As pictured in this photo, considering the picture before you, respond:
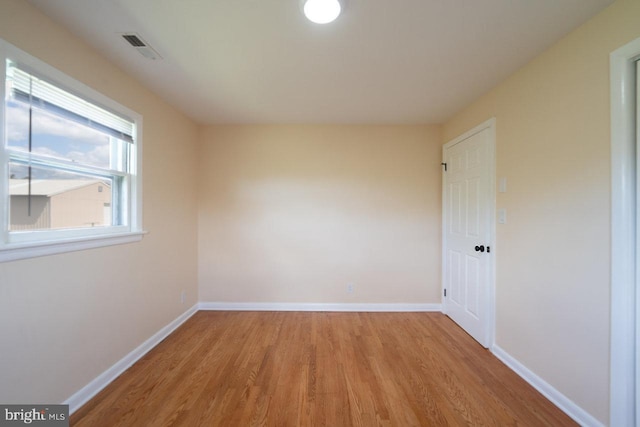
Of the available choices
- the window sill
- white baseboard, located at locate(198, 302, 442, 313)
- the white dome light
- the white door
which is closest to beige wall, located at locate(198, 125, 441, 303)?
white baseboard, located at locate(198, 302, 442, 313)

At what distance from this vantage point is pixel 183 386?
5.76ft

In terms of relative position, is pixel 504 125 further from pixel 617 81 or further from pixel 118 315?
pixel 118 315

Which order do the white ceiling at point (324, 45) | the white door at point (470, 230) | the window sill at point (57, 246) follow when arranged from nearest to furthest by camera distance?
1. the window sill at point (57, 246)
2. the white ceiling at point (324, 45)
3. the white door at point (470, 230)

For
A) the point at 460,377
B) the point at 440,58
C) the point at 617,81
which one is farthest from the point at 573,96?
the point at 460,377

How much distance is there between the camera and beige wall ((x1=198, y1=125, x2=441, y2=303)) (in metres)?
3.12

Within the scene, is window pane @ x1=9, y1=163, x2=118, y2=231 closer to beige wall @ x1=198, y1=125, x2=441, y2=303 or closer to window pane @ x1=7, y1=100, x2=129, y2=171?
window pane @ x1=7, y1=100, x2=129, y2=171

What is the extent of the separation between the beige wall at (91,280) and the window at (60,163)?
0.10 meters

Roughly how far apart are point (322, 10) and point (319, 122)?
1715 millimetres

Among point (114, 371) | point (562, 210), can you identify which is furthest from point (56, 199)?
point (562, 210)

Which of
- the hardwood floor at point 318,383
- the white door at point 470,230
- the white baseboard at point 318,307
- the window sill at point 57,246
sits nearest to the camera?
the window sill at point 57,246

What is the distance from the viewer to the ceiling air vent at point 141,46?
1.56 metres

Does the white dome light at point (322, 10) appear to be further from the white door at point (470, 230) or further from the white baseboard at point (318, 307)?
the white baseboard at point (318, 307)

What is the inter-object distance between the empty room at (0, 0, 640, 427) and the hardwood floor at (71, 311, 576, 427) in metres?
0.02

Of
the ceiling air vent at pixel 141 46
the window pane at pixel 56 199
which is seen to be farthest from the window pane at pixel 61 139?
the ceiling air vent at pixel 141 46
